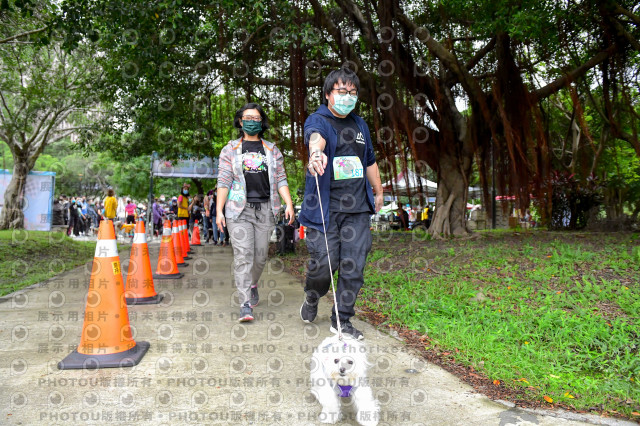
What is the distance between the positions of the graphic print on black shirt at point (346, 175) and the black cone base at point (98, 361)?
1.57 meters

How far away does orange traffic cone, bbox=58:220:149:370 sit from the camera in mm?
2871

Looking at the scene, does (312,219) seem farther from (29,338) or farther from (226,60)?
(226,60)

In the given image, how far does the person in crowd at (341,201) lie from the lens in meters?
3.15

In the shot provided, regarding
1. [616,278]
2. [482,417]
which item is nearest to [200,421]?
[482,417]

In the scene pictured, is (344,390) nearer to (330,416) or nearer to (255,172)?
(330,416)

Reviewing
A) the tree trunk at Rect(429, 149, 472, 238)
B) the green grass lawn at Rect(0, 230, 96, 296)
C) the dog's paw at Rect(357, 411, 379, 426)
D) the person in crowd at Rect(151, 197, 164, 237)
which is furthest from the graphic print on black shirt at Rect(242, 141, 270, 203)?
the person in crowd at Rect(151, 197, 164, 237)

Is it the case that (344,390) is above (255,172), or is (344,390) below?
below

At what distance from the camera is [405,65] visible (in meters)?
8.82

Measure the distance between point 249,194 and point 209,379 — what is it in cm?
182

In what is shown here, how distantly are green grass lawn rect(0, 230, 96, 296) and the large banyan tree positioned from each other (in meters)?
3.42

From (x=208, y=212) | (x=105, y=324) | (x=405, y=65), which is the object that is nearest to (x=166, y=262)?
(x=105, y=324)

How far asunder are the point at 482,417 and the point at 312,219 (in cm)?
156

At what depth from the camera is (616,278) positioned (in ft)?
15.9

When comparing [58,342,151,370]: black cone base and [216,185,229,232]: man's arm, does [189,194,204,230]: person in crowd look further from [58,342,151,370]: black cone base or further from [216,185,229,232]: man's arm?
[58,342,151,370]: black cone base
